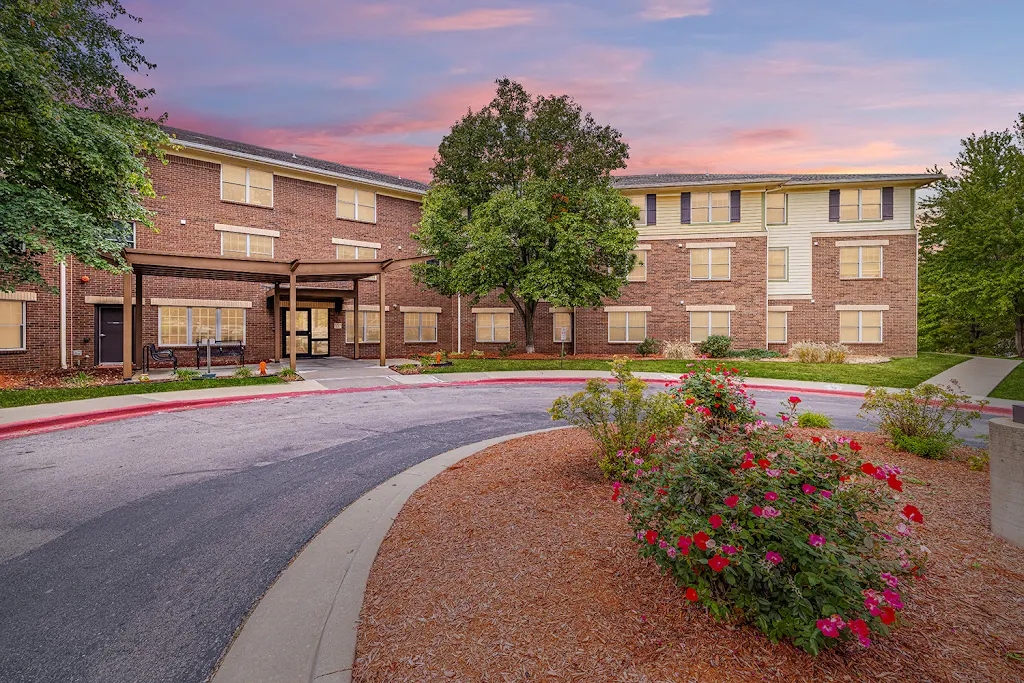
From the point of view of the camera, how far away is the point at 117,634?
10.4 ft

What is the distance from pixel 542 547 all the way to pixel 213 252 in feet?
75.4

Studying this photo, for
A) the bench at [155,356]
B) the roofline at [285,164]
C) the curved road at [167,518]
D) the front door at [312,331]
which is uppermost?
the roofline at [285,164]

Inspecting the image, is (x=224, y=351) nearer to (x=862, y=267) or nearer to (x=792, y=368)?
(x=792, y=368)

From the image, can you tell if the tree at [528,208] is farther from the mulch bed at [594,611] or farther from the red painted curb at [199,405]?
the mulch bed at [594,611]

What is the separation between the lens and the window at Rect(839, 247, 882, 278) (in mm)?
26531

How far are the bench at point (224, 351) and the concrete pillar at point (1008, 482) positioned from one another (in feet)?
73.4

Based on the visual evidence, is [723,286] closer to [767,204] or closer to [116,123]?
[767,204]

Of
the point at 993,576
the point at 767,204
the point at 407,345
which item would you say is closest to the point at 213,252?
the point at 407,345

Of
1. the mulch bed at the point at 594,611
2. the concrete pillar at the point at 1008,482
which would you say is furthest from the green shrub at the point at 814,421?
the concrete pillar at the point at 1008,482

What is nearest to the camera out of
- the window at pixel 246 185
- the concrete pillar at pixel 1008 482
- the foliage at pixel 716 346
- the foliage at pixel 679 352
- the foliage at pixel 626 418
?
the concrete pillar at pixel 1008 482

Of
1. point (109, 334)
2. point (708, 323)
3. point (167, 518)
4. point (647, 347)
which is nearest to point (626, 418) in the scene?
point (167, 518)

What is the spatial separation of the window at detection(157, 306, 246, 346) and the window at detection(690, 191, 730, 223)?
23911 millimetres

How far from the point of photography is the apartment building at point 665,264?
2372 centimetres

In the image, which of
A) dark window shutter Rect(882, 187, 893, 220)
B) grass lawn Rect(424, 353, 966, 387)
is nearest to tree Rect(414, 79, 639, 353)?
grass lawn Rect(424, 353, 966, 387)
